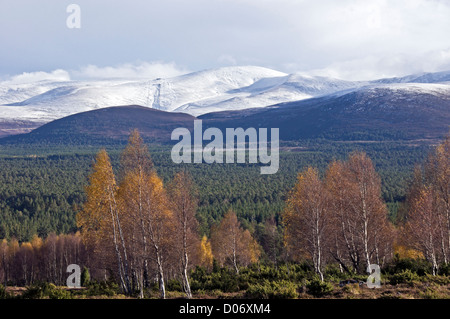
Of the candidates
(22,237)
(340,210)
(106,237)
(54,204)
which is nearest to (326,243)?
(340,210)

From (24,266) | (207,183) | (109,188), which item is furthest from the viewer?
(207,183)

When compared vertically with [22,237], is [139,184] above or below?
above

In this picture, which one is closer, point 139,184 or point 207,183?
point 139,184

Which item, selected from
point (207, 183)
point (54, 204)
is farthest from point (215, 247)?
point (207, 183)

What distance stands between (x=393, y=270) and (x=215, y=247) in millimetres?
30995

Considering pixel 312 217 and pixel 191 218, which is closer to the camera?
pixel 191 218

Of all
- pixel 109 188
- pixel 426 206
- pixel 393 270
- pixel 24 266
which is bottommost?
pixel 24 266

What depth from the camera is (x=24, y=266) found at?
62.1m

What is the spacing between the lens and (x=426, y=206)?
29.6 metres

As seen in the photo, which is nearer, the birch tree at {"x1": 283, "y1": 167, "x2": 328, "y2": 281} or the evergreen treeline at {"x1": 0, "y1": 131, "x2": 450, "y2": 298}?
the evergreen treeline at {"x1": 0, "y1": 131, "x2": 450, "y2": 298}

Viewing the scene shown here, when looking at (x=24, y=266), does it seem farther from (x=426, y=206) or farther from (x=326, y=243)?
(x=426, y=206)

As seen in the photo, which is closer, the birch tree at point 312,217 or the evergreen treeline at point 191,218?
the evergreen treeline at point 191,218

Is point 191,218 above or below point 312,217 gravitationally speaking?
above
